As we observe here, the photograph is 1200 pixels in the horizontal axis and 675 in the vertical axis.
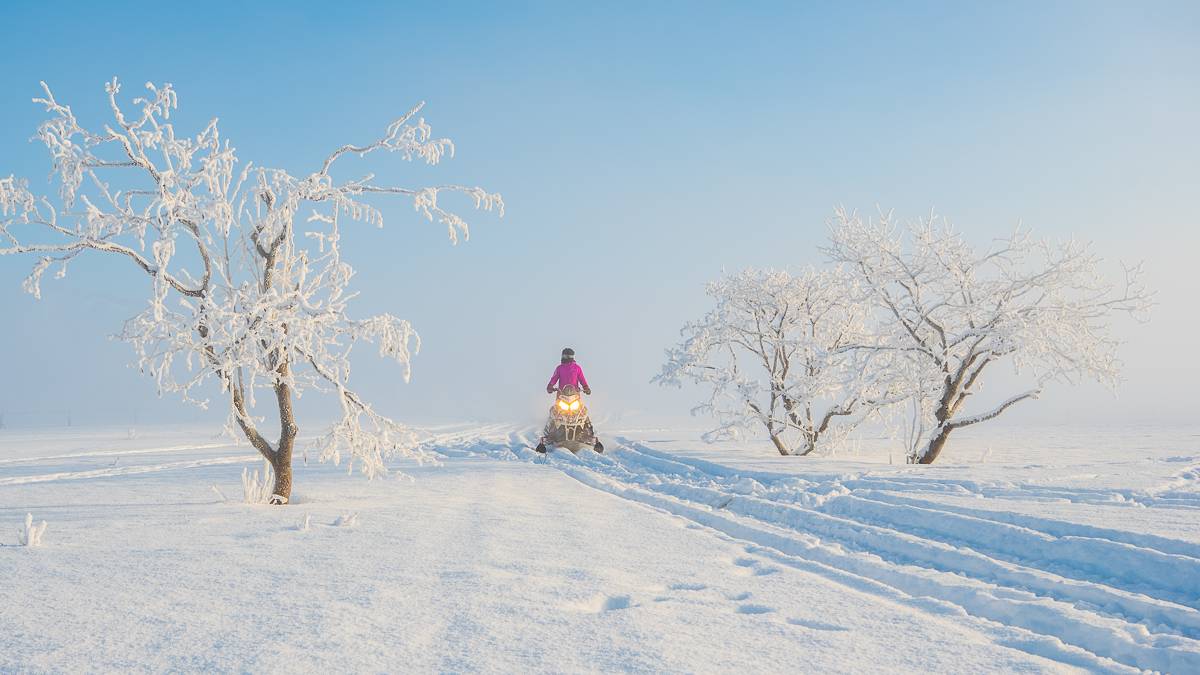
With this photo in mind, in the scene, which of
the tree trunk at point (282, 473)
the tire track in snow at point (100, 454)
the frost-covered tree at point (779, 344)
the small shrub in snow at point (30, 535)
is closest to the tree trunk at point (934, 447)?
the frost-covered tree at point (779, 344)

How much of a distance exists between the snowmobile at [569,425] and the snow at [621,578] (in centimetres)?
688

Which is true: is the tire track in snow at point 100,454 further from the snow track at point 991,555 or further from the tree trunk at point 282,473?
the snow track at point 991,555

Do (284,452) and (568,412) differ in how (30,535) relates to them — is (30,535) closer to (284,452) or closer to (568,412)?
(284,452)

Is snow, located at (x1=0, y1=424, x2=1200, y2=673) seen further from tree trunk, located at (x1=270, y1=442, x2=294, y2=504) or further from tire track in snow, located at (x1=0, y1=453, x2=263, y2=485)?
tire track in snow, located at (x1=0, y1=453, x2=263, y2=485)

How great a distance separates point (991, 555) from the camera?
5781 mm

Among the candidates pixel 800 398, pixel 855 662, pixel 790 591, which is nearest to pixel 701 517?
pixel 790 591

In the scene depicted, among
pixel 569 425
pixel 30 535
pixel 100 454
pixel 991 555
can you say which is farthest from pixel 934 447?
pixel 100 454

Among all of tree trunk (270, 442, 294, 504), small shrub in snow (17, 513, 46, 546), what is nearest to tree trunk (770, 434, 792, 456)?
tree trunk (270, 442, 294, 504)

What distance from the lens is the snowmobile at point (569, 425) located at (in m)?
16.5

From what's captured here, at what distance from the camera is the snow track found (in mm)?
3871

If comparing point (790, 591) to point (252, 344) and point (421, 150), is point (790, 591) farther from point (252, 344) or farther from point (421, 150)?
point (421, 150)

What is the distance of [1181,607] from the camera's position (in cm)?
427

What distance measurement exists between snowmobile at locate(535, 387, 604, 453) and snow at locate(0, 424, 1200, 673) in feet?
22.6

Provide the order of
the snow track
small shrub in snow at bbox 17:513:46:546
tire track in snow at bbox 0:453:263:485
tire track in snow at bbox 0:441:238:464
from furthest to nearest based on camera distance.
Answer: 1. tire track in snow at bbox 0:441:238:464
2. tire track in snow at bbox 0:453:263:485
3. small shrub in snow at bbox 17:513:46:546
4. the snow track
